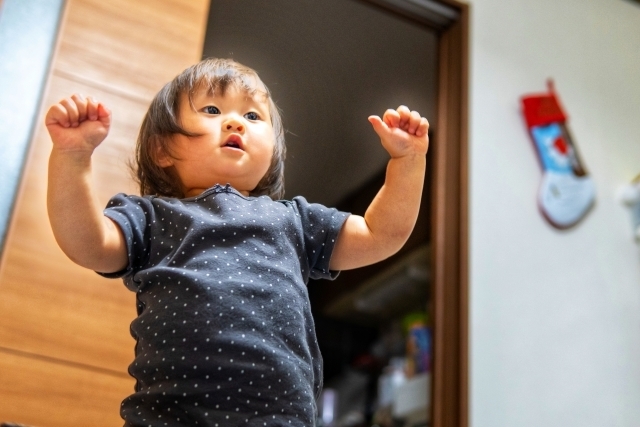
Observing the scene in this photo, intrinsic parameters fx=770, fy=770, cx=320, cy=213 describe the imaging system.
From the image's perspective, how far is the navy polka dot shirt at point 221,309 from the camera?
70 cm

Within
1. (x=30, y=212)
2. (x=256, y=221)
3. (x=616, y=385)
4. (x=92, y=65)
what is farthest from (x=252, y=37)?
(x=616, y=385)

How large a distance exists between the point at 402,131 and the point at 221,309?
0.28 meters

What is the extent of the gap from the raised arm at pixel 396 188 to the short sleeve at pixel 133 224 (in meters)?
0.21

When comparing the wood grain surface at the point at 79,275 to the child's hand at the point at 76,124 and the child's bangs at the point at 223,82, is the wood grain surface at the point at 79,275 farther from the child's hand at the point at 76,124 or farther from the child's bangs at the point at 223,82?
the child's hand at the point at 76,124

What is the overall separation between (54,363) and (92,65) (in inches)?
22.4

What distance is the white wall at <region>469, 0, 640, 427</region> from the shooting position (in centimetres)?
167

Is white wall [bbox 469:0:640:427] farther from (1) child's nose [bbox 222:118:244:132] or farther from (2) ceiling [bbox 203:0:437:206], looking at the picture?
(1) child's nose [bbox 222:118:244:132]

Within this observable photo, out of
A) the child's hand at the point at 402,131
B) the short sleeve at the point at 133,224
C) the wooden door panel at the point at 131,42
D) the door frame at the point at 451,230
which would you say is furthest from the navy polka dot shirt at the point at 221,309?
the door frame at the point at 451,230

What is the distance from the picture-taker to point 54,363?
1.25 m

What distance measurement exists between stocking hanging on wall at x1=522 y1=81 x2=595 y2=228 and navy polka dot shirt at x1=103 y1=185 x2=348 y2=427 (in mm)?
1142

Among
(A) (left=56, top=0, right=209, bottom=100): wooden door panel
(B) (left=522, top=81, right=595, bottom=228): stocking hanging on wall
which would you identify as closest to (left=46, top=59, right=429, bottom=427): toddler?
(A) (left=56, top=0, right=209, bottom=100): wooden door panel

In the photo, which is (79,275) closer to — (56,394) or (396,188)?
(56,394)

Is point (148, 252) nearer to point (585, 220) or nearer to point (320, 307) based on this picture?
point (585, 220)

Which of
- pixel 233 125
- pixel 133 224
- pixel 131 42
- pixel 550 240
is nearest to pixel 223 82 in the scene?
pixel 233 125
